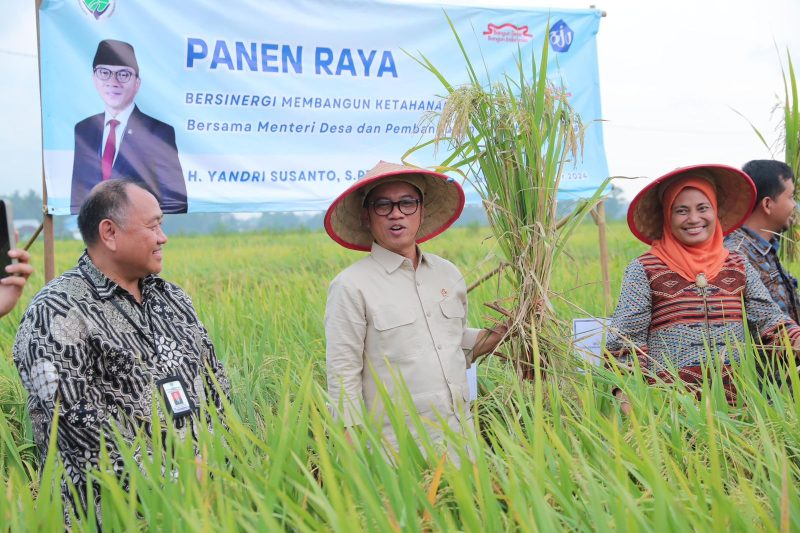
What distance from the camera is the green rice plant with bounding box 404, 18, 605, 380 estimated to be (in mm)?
2119

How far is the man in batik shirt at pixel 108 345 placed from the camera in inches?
71.0

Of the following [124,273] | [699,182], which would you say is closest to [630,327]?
[699,182]

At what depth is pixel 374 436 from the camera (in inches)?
56.2

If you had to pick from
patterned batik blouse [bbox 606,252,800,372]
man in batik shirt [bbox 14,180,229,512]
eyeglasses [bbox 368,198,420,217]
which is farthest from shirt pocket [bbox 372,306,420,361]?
patterned batik blouse [bbox 606,252,800,372]

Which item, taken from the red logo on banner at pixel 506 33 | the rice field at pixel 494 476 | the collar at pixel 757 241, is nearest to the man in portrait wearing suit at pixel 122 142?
the rice field at pixel 494 476

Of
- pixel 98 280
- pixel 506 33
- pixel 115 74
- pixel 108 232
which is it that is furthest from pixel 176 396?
pixel 506 33

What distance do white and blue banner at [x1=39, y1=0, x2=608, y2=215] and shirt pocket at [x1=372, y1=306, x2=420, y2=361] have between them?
56.0 inches

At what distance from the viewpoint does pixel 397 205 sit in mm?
2104

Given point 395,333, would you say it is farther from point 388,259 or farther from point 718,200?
point 718,200

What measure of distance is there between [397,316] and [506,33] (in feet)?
9.36

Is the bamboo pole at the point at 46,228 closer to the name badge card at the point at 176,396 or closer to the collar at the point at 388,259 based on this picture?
the name badge card at the point at 176,396

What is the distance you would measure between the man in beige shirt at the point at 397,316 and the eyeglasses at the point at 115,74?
5.93 feet

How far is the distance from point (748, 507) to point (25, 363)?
1.59 meters

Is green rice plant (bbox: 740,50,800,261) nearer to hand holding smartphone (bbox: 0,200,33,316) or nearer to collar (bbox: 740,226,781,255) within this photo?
collar (bbox: 740,226,781,255)
